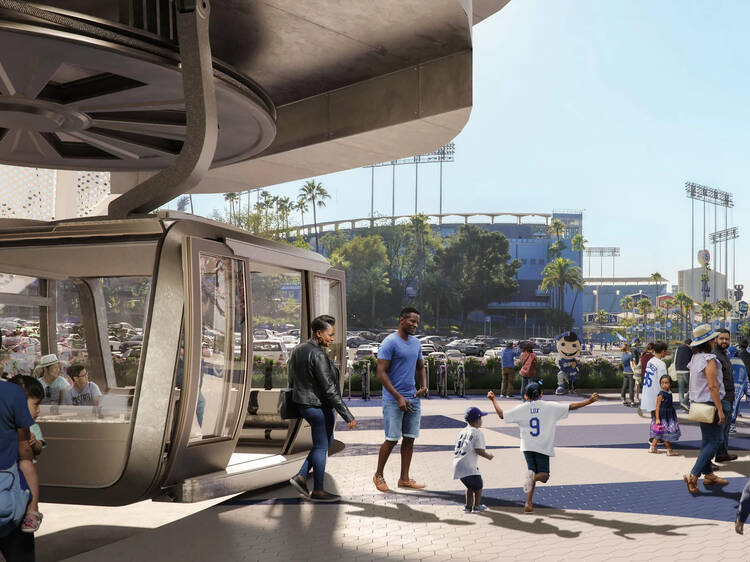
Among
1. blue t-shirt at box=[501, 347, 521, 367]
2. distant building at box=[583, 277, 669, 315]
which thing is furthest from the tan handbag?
distant building at box=[583, 277, 669, 315]

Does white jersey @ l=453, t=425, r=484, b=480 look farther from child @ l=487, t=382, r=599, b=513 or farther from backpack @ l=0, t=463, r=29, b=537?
backpack @ l=0, t=463, r=29, b=537

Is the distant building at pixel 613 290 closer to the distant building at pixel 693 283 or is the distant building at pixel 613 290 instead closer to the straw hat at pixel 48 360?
the distant building at pixel 693 283

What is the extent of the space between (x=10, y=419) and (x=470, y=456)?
4424 mm

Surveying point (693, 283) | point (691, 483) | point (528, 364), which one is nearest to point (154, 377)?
point (691, 483)

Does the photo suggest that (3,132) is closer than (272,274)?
No

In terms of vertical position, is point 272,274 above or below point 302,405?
above

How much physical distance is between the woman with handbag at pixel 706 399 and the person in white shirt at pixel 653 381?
10.6ft

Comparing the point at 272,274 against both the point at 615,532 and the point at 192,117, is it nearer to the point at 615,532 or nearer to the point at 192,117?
the point at 192,117

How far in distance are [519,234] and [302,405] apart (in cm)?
12549

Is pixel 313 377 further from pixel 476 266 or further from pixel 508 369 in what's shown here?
pixel 476 266

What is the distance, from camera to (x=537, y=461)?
7.82m

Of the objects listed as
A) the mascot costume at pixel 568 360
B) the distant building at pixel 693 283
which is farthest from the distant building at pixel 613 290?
the mascot costume at pixel 568 360

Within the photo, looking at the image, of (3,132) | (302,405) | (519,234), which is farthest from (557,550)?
(519,234)

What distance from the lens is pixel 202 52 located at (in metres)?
9.86
